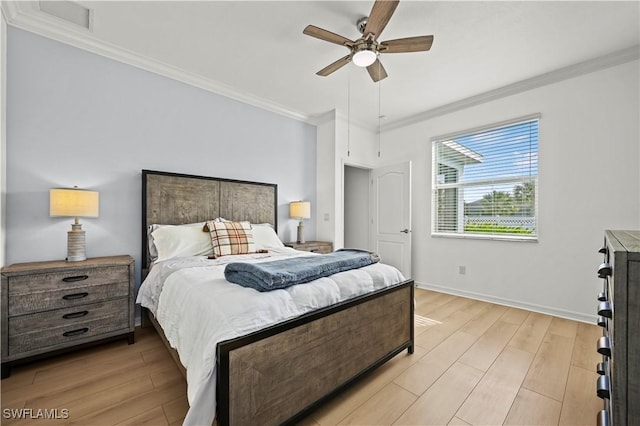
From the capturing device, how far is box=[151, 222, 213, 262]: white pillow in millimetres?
2535

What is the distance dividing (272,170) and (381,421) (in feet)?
10.4

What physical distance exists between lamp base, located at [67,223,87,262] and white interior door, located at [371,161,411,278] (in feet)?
12.6

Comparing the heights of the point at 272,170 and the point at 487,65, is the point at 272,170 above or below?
below

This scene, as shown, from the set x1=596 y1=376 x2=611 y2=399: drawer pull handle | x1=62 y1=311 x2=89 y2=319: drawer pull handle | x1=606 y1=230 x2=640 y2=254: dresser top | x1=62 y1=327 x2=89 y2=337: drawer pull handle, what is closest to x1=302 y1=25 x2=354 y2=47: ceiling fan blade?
x1=606 y1=230 x2=640 y2=254: dresser top

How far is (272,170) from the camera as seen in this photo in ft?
13.0

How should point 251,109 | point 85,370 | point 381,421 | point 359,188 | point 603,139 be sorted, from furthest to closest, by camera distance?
point 359,188 → point 251,109 → point 603,139 → point 85,370 → point 381,421

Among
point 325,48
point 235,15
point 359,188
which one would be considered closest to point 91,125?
point 235,15

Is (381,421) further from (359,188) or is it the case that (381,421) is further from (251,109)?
(359,188)

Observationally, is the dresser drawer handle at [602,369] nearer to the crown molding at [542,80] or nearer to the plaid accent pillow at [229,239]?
the plaid accent pillow at [229,239]

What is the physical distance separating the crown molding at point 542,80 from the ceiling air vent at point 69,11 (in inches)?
156

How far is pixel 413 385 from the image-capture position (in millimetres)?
1823

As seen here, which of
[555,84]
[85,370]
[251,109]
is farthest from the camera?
[251,109]

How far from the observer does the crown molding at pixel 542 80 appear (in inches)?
105

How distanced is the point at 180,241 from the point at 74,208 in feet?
2.70
